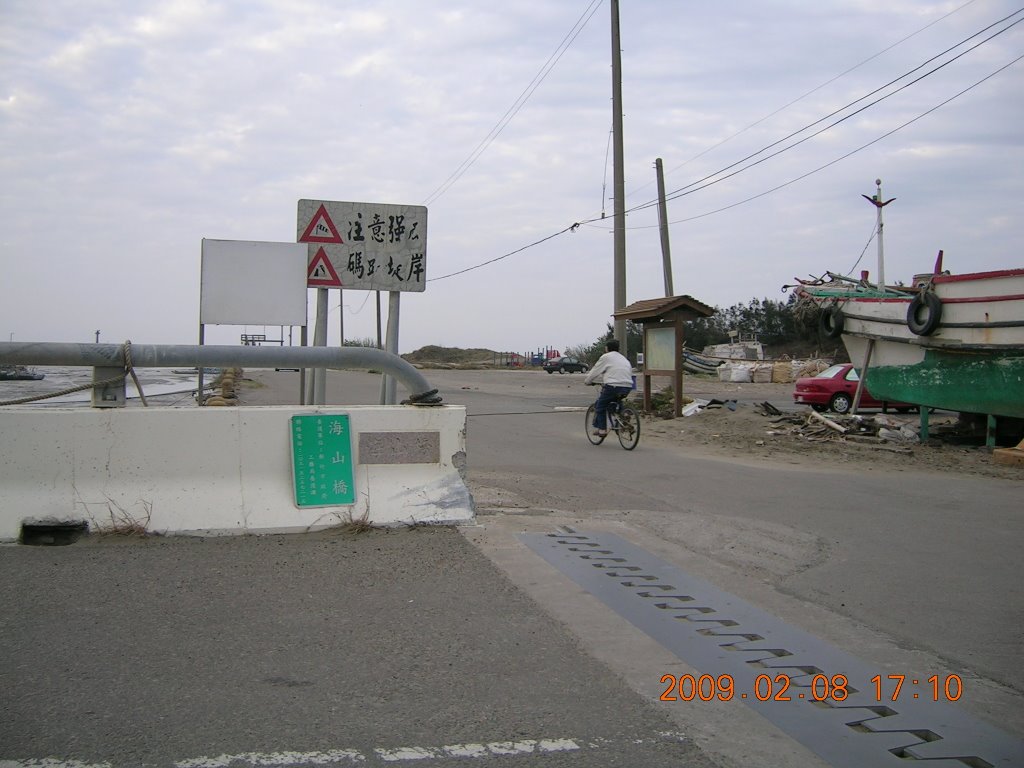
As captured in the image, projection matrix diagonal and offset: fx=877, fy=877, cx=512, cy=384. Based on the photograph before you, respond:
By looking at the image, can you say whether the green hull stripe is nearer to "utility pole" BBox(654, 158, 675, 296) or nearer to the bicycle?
the bicycle

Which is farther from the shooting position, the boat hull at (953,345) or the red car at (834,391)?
the red car at (834,391)

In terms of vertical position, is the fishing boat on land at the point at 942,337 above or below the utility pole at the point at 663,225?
below

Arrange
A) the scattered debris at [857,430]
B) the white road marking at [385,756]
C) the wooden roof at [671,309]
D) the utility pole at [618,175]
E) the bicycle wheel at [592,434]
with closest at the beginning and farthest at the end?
the white road marking at [385,756]
the bicycle wheel at [592,434]
the scattered debris at [857,430]
the wooden roof at [671,309]
the utility pole at [618,175]

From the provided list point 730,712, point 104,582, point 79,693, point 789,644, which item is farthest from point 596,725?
point 104,582

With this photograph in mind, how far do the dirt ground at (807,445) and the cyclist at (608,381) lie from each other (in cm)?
168

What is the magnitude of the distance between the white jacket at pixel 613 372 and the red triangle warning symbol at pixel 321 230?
694cm

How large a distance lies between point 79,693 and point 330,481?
293 cm

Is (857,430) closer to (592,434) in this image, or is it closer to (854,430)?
(854,430)

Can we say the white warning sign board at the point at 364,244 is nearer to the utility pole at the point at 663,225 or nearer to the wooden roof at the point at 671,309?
the wooden roof at the point at 671,309

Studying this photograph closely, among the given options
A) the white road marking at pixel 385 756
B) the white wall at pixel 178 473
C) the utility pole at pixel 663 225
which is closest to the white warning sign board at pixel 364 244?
the white wall at pixel 178 473

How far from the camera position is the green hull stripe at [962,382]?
13461 millimetres

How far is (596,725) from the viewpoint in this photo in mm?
3660
